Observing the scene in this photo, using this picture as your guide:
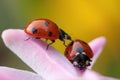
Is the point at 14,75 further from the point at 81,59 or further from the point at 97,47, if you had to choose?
the point at 97,47

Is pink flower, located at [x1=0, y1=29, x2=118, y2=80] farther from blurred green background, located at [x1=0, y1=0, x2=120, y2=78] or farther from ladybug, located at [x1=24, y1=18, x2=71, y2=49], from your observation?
blurred green background, located at [x1=0, y1=0, x2=120, y2=78]

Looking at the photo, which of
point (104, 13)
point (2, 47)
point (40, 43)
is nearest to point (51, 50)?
point (40, 43)

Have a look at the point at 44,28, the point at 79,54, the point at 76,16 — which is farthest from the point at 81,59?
the point at 76,16

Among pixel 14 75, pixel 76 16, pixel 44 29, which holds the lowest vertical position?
pixel 14 75

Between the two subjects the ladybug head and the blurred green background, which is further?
the blurred green background

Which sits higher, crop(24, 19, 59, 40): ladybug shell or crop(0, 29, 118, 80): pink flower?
crop(24, 19, 59, 40): ladybug shell

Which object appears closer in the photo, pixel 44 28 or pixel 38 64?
pixel 38 64

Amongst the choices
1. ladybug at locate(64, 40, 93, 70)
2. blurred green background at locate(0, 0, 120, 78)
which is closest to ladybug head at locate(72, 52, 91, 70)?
ladybug at locate(64, 40, 93, 70)

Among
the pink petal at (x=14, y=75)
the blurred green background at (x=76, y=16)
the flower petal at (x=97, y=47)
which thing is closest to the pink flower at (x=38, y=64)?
the pink petal at (x=14, y=75)
